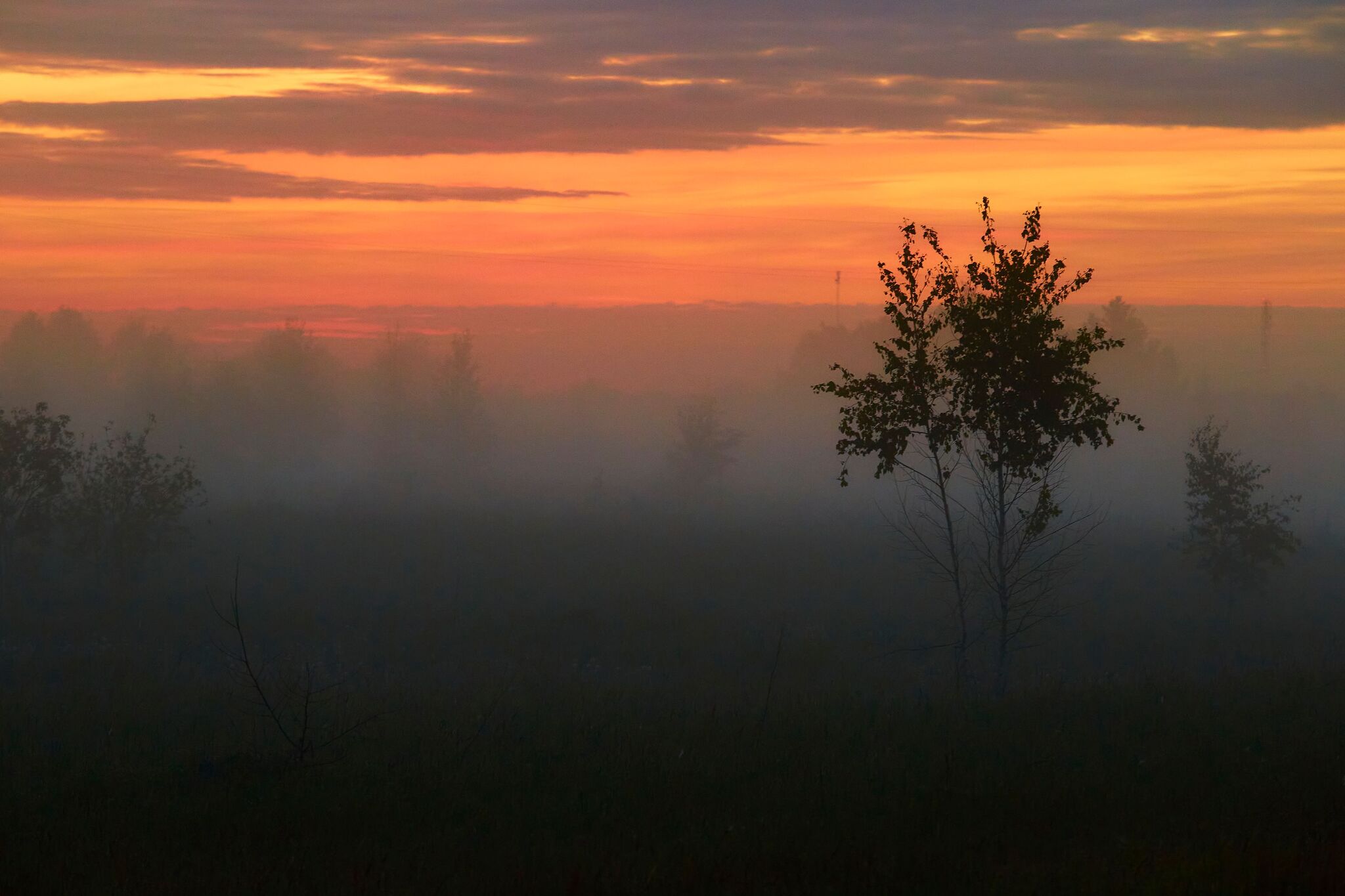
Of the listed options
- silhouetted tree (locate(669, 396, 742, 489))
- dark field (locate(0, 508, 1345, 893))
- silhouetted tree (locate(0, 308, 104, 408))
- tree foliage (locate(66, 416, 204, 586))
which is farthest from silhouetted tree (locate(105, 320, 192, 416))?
dark field (locate(0, 508, 1345, 893))

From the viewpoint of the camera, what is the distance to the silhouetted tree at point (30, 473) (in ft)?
90.7

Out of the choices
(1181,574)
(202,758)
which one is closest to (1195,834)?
(202,758)

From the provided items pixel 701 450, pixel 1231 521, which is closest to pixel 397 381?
pixel 701 450

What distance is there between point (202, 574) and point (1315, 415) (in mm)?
167707

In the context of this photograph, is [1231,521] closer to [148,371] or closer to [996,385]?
[996,385]

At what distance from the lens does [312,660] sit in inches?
896

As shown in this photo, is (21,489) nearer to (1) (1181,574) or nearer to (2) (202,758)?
(2) (202,758)

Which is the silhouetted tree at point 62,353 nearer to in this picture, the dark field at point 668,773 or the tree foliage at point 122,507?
the tree foliage at point 122,507

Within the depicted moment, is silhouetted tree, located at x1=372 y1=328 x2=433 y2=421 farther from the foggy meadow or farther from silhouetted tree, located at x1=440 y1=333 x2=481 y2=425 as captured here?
the foggy meadow

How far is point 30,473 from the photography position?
1104 inches

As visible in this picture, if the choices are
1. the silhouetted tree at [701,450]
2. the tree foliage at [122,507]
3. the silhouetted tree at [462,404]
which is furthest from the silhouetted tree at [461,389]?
the tree foliage at [122,507]

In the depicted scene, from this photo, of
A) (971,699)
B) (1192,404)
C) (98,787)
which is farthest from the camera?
(1192,404)

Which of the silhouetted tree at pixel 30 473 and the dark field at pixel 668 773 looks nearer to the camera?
the dark field at pixel 668 773

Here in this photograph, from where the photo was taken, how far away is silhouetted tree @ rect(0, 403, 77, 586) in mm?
27656
